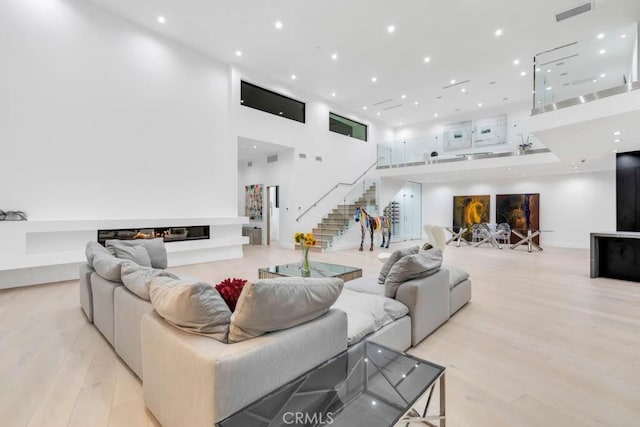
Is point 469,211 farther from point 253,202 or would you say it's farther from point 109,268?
point 109,268

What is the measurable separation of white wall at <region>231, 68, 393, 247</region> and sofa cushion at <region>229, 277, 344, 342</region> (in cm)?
697

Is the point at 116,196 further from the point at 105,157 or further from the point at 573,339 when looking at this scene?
the point at 573,339

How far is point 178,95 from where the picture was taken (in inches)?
267

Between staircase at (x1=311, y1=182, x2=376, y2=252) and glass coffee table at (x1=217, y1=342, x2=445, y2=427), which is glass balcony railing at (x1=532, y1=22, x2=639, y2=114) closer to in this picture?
staircase at (x1=311, y1=182, x2=376, y2=252)

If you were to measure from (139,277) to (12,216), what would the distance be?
4350mm

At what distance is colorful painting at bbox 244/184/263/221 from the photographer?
10.9m

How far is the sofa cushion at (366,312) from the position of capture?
81.6 inches

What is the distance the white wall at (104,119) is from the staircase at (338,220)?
3.06 meters

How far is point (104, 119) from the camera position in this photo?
5742 mm

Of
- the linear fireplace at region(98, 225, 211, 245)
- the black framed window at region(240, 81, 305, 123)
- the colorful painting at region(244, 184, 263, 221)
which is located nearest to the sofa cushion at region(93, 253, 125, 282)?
the linear fireplace at region(98, 225, 211, 245)

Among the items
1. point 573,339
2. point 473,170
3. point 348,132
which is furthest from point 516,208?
point 573,339

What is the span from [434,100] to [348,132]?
10.7ft

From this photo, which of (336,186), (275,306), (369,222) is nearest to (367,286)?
(275,306)

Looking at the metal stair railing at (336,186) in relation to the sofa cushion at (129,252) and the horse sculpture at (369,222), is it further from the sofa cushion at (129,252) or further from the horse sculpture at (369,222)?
the sofa cushion at (129,252)
